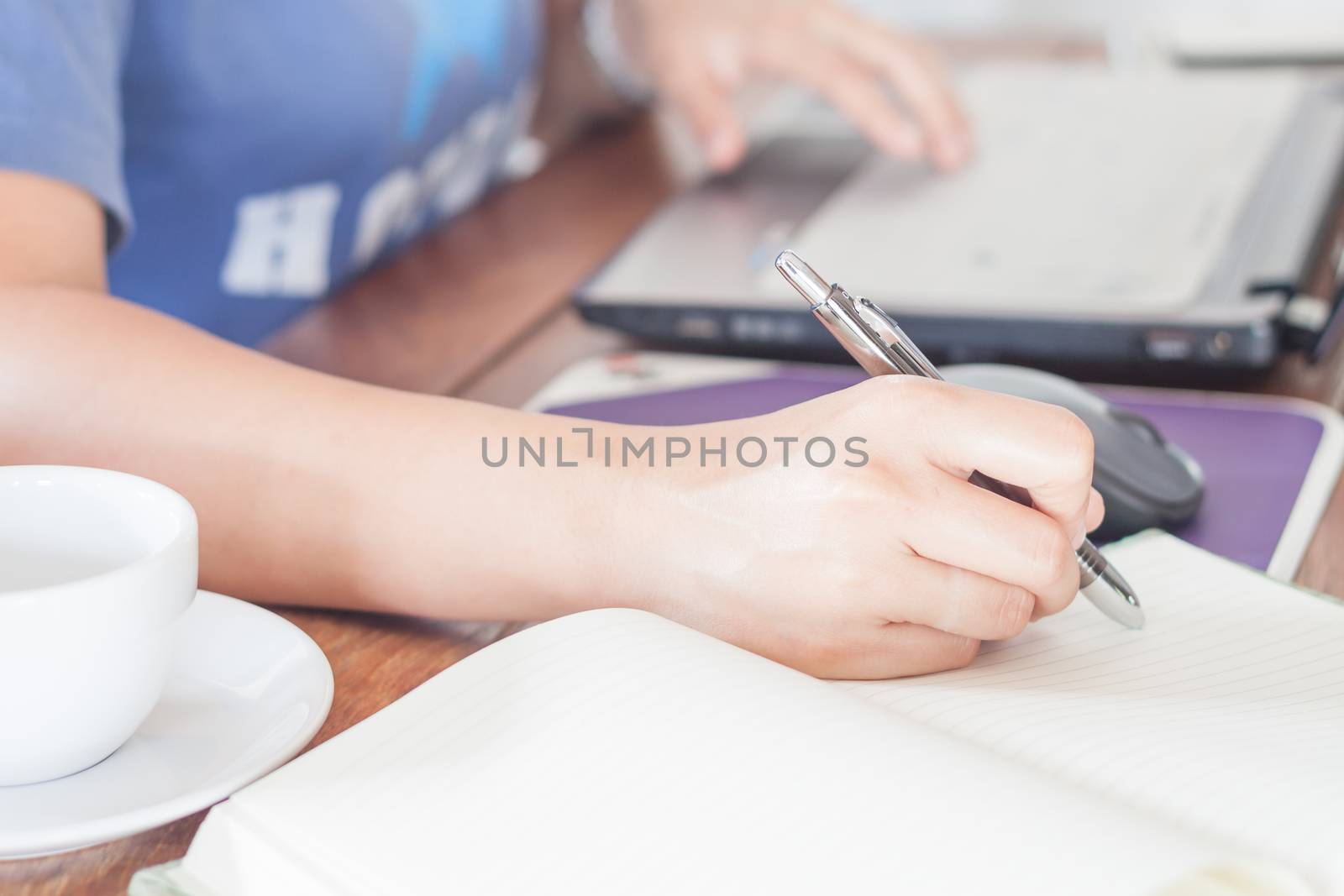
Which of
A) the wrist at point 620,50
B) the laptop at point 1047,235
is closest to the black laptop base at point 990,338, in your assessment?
the laptop at point 1047,235

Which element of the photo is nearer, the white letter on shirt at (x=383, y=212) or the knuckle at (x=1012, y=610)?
the knuckle at (x=1012, y=610)

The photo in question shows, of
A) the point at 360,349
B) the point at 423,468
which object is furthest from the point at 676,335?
the point at 423,468

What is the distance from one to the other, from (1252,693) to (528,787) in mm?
202

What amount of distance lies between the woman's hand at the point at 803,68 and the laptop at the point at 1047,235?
0.02 m

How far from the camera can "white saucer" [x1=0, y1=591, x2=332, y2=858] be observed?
30 centimetres

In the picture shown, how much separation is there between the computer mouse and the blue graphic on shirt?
447mm

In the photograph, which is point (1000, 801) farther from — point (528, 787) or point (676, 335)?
point (676, 335)

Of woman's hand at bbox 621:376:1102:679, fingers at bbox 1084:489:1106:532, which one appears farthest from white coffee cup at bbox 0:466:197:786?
fingers at bbox 1084:489:1106:532

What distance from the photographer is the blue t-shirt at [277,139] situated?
66 cm

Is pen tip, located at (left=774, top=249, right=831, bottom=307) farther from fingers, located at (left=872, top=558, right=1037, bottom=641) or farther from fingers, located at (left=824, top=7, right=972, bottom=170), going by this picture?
fingers, located at (left=824, top=7, right=972, bottom=170)

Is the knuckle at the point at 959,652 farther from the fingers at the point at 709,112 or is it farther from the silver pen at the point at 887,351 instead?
the fingers at the point at 709,112

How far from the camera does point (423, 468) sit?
418 mm

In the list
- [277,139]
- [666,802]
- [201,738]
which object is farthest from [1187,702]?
[277,139]

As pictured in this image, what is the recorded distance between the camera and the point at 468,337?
689 mm
